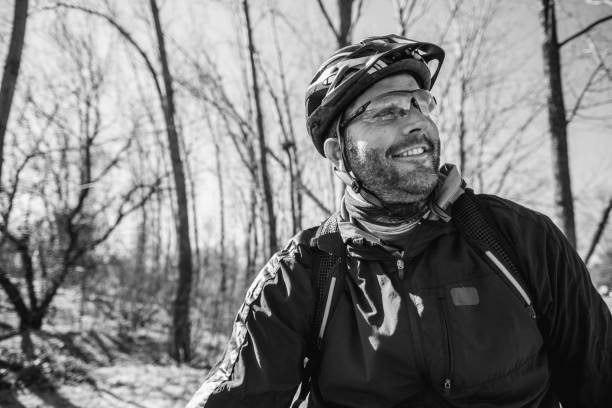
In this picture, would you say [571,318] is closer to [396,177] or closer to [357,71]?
[396,177]

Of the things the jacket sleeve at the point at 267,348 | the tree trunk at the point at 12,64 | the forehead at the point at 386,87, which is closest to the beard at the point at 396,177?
the forehead at the point at 386,87

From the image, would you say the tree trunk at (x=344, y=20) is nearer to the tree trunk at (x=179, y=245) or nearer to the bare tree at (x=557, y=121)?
the bare tree at (x=557, y=121)

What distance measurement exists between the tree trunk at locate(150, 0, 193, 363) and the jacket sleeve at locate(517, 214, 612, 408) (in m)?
6.94

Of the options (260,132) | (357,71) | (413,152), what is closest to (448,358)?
(413,152)

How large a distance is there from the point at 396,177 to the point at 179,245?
6.76 m

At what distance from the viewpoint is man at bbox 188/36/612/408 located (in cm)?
133

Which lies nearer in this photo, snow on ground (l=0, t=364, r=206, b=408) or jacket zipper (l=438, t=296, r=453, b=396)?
jacket zipper (l=438, t=296, r=453, b=396)

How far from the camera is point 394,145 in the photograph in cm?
171

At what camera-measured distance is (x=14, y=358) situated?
5.49m

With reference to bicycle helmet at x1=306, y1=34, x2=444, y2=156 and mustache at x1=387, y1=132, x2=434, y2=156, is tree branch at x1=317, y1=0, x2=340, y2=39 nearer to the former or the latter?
bicycle helmet at x1=306, y1=34, x2=444, y2=156

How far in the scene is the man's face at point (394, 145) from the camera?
1.67 meters

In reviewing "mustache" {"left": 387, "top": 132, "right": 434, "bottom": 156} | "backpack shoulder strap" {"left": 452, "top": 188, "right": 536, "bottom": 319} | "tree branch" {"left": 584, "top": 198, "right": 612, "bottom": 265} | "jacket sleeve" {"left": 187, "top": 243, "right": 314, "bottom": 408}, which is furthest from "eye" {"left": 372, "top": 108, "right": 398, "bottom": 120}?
"tree branch" {"left": 584, "top": 198, "right": 612, "bottom": 265}

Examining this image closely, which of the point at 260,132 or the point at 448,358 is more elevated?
the point at 260,132

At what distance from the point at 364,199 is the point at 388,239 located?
0.89 ft
